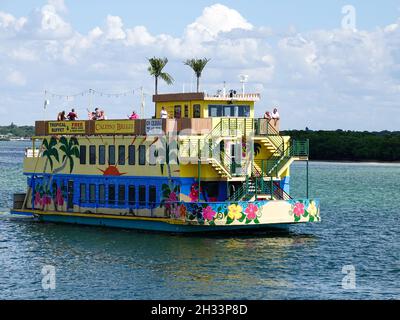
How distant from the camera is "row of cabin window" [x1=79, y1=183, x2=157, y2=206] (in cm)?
5175

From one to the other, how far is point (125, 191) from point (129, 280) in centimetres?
1373

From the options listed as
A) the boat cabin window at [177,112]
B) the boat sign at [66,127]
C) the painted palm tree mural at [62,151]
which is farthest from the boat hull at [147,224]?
the boat cabin window at [177,112]

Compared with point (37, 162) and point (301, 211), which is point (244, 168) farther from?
point (37, 162)

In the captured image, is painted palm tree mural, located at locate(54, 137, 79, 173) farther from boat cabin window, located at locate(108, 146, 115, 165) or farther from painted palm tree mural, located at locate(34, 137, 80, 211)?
boat cabin window, located at locate(108, 146, 115, 165)

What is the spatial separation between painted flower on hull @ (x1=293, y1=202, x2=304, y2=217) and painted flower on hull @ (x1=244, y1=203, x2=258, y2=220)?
2.34 meters

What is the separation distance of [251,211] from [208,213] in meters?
2.01

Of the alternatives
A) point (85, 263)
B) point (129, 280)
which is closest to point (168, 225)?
point (85, 263)

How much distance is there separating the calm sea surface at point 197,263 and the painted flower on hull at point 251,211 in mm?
1094

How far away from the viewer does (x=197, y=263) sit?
142ft

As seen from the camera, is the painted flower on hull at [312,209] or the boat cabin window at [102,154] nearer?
the painted flower on hull at [312,209]

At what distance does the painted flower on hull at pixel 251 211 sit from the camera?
48.8 m

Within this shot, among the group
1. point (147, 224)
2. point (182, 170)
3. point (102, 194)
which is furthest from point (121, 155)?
point (182, 170)

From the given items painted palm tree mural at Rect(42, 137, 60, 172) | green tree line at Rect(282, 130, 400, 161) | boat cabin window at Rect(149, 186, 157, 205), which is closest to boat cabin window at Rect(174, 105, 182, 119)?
boat cabin window at Rect(149, 186, 157, 205)

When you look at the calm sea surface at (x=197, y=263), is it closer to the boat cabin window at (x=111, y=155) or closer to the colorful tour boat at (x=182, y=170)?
the colorful tour boat at (x=182, y=170)
